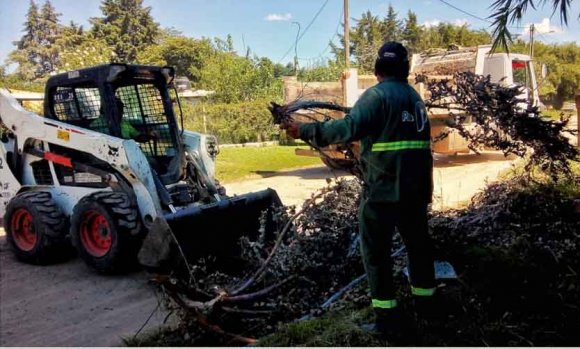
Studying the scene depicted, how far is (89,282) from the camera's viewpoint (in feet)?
18.8

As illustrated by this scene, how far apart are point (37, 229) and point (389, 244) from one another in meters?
4.32

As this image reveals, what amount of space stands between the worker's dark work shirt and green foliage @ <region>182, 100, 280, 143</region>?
15575mm

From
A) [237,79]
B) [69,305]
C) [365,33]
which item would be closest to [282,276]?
[69,305]

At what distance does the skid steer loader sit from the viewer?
570 centimetres

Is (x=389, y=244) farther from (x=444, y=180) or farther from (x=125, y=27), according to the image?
(x=125, y=27)

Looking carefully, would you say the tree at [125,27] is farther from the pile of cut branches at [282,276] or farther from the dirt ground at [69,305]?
the pile of cut branches at [282,276]

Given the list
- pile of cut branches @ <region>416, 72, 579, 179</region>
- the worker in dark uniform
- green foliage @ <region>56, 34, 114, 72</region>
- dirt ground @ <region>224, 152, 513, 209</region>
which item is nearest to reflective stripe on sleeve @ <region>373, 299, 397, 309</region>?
the worker in dark uniform

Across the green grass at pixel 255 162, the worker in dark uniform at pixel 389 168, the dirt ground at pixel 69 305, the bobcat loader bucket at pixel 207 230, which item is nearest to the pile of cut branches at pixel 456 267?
the bobcat loader bucket at pixel 207 230

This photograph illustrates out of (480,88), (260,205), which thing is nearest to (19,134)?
(260,205)

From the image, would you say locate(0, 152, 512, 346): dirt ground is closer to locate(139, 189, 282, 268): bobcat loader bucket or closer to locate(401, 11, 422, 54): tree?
locate(139, 189, 282, 268): bobcat loader bucket

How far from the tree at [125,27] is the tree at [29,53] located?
3985 mm

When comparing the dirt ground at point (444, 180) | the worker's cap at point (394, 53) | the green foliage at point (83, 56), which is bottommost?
the dirt ground at point (444, 180)

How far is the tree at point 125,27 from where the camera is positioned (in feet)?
88.1

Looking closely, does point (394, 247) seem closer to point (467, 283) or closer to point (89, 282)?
point (467, 283)
